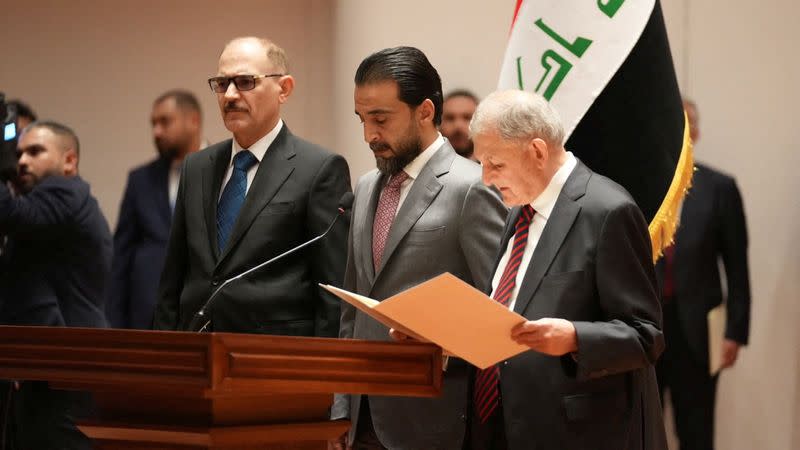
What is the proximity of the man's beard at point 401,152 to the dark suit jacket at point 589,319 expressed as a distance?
662 millimetres

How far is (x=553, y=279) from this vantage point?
2678 mm

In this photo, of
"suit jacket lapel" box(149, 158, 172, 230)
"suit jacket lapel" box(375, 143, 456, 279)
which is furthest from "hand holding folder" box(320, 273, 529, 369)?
"suit jacket lapel" box(149, 158, 172, 230)

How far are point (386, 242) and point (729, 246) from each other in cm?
321

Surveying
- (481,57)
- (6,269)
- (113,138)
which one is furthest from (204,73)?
(6,269)

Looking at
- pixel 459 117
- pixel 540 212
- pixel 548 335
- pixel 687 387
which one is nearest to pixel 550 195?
pixel 540 212

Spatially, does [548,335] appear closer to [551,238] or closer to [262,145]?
[551,238]

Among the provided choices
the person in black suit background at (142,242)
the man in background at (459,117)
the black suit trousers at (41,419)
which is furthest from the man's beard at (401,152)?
the person in black suit background at (142,242)

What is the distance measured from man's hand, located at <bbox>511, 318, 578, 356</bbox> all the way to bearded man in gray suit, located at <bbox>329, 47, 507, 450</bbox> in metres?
0.54

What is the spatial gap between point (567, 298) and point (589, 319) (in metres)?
0.08

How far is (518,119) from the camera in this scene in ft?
8.96

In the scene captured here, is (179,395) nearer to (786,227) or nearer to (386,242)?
(386,242)

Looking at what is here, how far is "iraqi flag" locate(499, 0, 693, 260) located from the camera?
3.60 meters

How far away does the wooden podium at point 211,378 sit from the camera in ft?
7.17

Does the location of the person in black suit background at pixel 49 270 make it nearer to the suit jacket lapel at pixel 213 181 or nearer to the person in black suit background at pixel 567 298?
the suit jacket lapel at pixel 213 181
